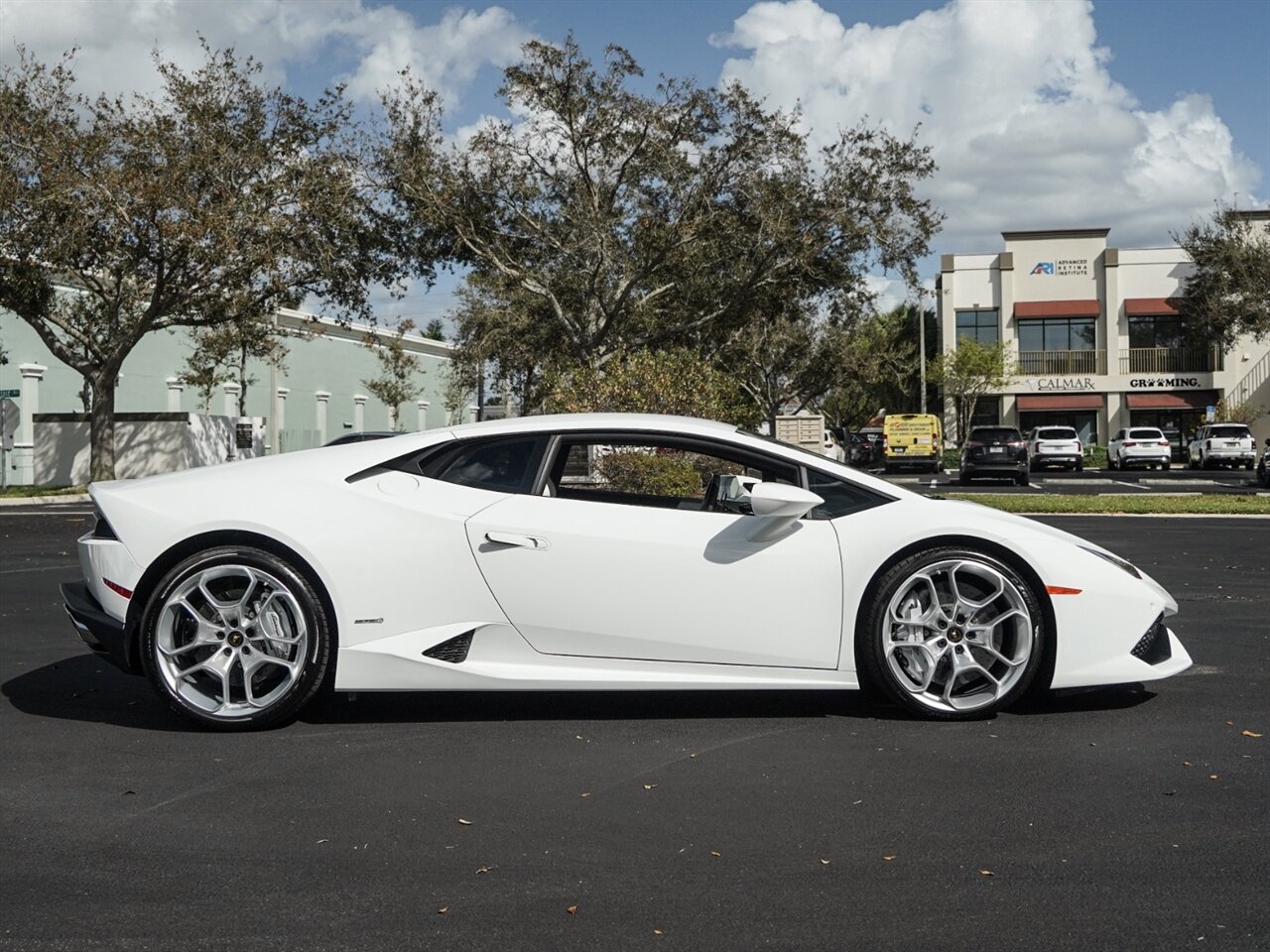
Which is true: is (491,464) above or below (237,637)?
above

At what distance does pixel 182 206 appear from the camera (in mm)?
29281

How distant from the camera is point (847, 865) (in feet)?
12.6

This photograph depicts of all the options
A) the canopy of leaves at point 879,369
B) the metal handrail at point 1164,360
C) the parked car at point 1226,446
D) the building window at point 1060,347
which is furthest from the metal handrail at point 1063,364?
the parked car at point 1226,446

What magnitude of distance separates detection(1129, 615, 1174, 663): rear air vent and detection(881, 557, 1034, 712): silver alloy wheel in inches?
19.4

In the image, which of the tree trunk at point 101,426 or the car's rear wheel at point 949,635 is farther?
the tree trunk at point 101,426

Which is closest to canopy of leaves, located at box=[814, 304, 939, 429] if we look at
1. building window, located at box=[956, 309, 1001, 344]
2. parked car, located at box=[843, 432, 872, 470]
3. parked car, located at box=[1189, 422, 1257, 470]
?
building window, located at box=[956, 309, 1001, 344]

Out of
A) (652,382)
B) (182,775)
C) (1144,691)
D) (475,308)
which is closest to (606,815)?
A: (182,775)

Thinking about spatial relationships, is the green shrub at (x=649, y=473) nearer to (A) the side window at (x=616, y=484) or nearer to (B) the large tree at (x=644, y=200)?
(A) the side window at (x=616, y=484)

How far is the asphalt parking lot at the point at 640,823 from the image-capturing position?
11.1 feet

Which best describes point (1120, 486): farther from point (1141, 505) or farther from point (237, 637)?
point (237, 637)

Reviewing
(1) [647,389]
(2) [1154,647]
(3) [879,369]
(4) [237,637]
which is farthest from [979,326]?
(4) [237,637]

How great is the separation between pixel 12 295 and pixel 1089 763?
29150 millimetres

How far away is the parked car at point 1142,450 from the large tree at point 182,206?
90.2 ft

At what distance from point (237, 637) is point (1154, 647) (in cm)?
381
